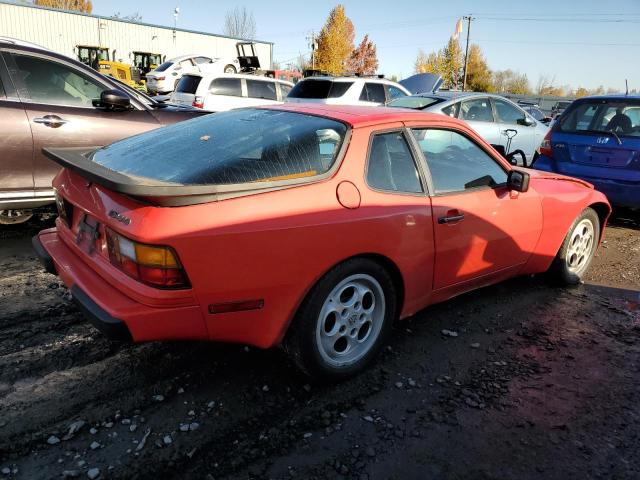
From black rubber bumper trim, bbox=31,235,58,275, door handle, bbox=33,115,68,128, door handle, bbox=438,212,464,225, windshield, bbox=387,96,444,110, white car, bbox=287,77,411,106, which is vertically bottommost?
black rubber bumper trim, bbox=31,235,58,275

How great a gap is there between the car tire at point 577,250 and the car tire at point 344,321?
1971 millimetres

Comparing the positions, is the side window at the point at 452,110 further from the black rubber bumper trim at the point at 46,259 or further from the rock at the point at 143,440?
the rock at the point at 143,440

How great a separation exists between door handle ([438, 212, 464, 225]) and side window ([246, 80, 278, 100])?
10211mm

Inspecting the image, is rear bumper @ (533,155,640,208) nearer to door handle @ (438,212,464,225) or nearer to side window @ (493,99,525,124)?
side window @ (493,99,525,124)

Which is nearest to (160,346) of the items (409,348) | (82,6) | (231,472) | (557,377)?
(231,472)

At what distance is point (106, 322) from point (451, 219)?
77.5 inches

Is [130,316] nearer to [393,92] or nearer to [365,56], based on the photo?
[393,92]

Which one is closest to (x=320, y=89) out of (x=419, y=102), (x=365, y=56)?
(x=419, y=102)

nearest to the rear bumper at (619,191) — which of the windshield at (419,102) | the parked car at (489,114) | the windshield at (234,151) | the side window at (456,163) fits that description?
the parked car at (489,114)

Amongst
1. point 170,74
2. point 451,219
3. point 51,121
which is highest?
point 170,74

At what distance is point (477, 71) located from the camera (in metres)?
61.9

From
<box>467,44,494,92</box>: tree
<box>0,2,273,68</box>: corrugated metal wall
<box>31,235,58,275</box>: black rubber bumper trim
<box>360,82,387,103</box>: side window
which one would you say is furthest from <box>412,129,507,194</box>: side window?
<box>467,44,494,92</box>: tree

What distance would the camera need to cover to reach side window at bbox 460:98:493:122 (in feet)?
26.4

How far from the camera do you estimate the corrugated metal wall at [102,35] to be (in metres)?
35.0
